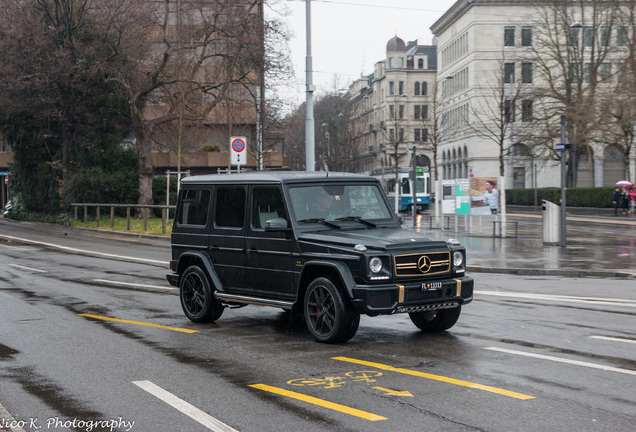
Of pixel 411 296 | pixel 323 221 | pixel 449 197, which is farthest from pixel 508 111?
pixel 411 296

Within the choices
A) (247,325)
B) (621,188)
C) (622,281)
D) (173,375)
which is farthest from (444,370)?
(621,188)

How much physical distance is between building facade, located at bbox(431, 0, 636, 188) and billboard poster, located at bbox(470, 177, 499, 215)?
1103 inches

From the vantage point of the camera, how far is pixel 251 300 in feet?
32.7

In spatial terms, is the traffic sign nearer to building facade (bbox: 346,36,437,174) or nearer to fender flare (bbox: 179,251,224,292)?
fender flare (bbox: 179,251,224,292)

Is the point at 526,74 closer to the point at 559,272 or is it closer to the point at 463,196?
the point at 463,196

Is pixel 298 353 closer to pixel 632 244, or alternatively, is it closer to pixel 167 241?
pixel 632 244

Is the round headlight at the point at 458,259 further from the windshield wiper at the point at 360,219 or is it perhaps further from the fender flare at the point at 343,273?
the fender flare at the point at 343,273

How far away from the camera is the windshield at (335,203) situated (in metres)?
9.73

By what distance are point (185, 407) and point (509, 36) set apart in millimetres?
89003

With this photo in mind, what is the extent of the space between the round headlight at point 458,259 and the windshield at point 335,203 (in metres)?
1.21

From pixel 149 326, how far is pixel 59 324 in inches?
47.6

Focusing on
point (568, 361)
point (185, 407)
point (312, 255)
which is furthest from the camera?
point (312, 255)

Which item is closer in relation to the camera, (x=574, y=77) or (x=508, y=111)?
(x=574, y=77)

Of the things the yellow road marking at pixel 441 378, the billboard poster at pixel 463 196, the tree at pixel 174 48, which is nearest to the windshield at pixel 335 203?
the yellow road marking at pixel 441 378
